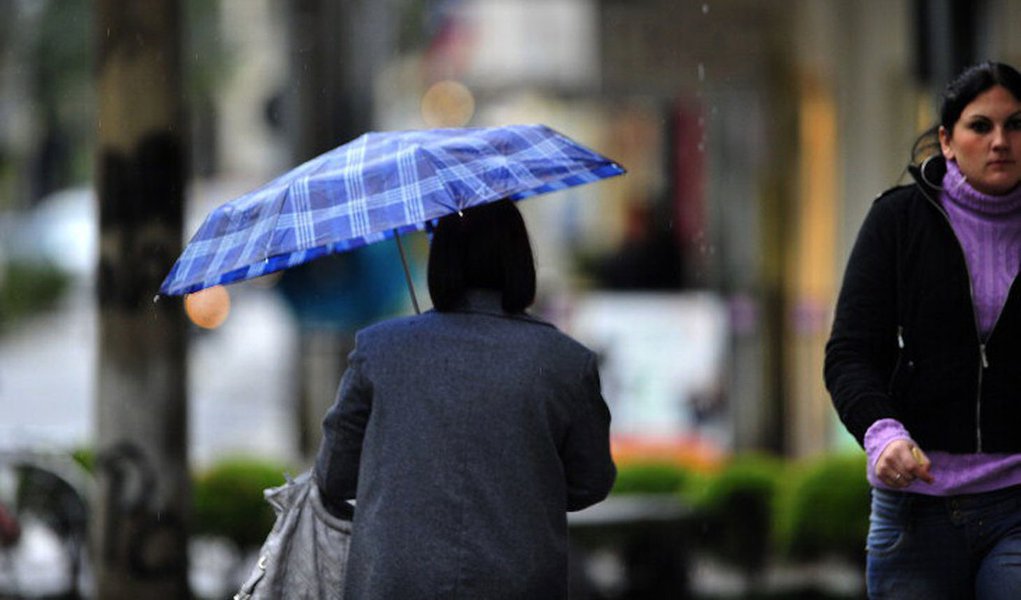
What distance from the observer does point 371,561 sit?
168 inches

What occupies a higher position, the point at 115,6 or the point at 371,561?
the point at 115,6

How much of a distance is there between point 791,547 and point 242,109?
182ft

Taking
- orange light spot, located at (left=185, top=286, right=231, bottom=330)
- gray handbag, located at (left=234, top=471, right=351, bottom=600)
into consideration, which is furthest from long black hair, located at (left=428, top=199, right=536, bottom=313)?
orange light spot, located at (left=185, top=286, right=231, bottom=330)

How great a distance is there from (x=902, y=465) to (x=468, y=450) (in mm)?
874

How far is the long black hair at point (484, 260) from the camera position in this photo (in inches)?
173

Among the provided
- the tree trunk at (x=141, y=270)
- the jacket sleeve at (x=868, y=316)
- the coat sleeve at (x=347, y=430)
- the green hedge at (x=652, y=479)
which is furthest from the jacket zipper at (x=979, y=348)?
the green hedge at (x=652, y=479)

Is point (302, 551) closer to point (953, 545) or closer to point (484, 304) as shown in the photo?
point (484, 304)

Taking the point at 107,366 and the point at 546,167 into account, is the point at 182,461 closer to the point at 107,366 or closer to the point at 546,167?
the point at 107,366

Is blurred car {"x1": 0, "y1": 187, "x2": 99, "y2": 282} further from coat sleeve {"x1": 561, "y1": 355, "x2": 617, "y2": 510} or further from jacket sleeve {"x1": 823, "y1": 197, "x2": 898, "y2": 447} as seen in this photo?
jacket sleeve {"x1": 823, "y1": 197, "x2": 898, "y2": 447}

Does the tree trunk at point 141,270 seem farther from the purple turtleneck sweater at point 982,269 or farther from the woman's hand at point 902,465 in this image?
the woman's hand at point 902,465

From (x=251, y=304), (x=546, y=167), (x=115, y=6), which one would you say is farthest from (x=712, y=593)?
(x=251, y=304)

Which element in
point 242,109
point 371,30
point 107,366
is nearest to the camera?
point 107,366

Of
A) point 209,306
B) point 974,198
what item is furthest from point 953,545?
point 209,306

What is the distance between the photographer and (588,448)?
4.36 m
